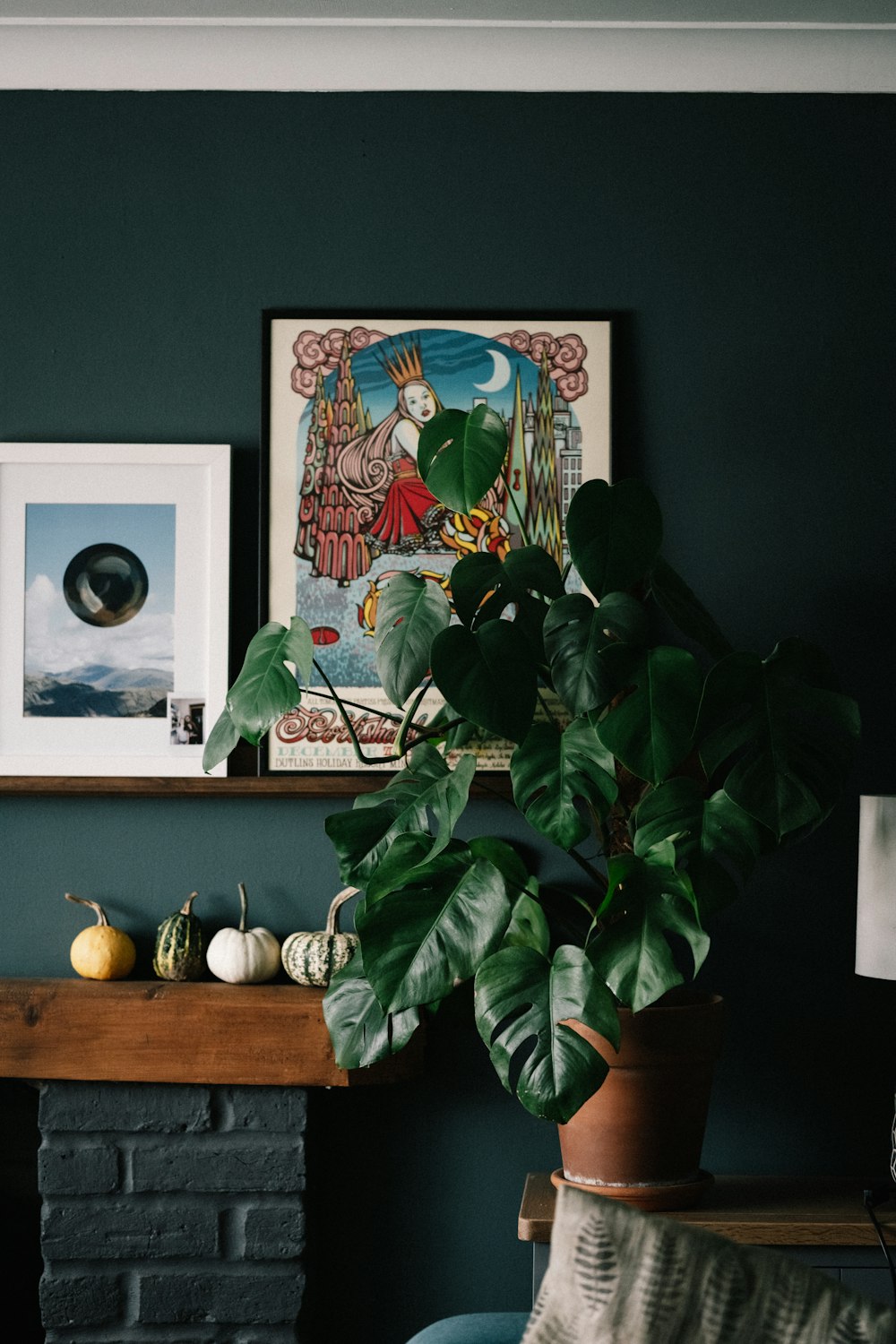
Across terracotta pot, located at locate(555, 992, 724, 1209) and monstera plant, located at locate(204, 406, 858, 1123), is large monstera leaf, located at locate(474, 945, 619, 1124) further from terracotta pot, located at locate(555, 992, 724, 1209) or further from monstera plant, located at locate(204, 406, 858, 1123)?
terracotta pot, located at locate(555, 992, 724, 1209)

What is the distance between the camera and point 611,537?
5.71 feet

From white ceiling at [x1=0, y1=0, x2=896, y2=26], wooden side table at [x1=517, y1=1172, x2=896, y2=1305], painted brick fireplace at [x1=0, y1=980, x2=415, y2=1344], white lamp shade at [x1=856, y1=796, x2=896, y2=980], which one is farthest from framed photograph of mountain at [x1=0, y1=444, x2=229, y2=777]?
white lamp shade at [x1=856, y1=796, x2=896, y2=980]

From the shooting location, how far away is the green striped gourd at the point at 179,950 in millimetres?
2129

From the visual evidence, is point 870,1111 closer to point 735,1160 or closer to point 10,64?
point 735,1160

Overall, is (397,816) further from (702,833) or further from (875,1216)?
(875,1216)

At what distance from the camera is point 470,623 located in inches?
71.0

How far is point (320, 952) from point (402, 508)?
0.85m

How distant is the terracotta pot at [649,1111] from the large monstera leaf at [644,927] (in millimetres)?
166

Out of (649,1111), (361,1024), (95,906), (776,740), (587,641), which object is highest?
(587,641)

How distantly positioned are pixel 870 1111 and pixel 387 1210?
0.93 meters

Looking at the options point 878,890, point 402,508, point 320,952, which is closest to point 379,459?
point 402,508

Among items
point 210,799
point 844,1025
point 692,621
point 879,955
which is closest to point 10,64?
point 210,799

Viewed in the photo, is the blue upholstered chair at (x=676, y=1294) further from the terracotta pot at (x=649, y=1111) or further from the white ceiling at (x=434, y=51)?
the white ceiling at (x=434, y=51)

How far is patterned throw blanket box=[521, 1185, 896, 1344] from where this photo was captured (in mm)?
873
